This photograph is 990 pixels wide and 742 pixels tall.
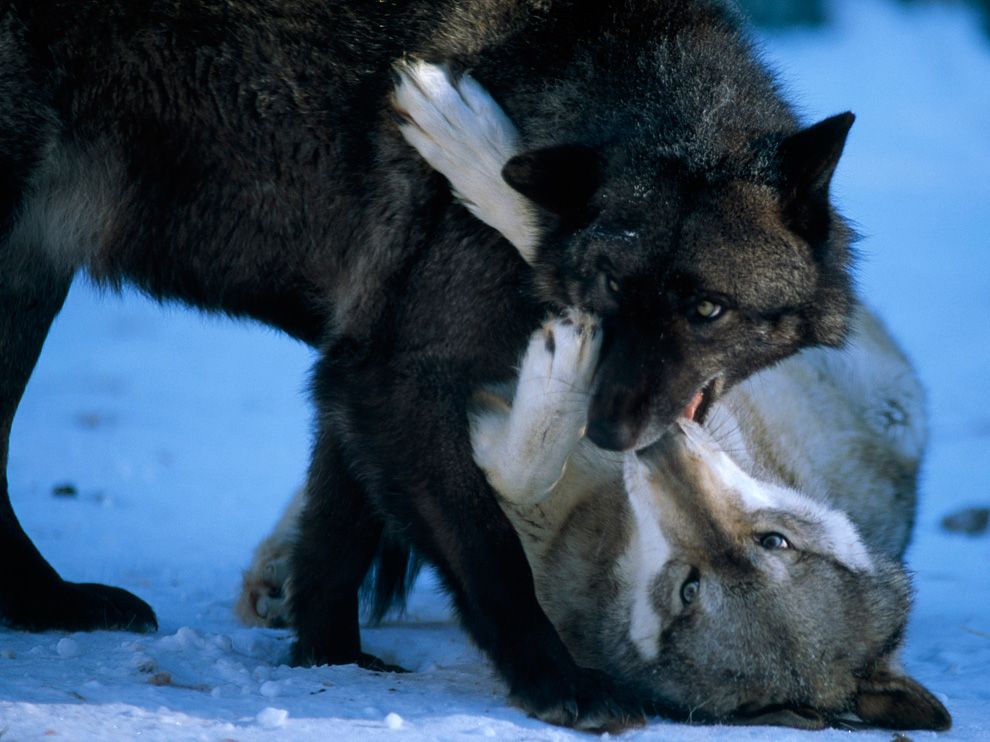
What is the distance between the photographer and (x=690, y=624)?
323 centimetres

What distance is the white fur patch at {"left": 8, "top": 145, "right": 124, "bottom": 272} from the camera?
3535 millimetres

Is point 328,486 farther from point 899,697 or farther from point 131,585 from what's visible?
point 899,697

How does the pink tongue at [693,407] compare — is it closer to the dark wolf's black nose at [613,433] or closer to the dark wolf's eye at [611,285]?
the dark wolf's black nose at [613,433]

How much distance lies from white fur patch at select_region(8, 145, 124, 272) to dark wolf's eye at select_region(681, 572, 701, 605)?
189cm

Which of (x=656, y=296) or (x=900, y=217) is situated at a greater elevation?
(x=900, y=217)

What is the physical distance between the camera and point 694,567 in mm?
3236

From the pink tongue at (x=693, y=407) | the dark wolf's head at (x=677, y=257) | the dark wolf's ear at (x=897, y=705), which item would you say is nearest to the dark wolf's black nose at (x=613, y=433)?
the dark wolf's head at (x=677, y=257)

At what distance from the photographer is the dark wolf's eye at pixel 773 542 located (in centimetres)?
324

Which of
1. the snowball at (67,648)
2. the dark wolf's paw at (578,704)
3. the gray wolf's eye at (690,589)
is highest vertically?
the gray wolf's eye at (690,589)

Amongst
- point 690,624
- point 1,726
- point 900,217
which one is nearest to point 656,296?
point 690,624

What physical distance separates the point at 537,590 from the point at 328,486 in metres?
0.70

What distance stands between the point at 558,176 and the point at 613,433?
0.67m

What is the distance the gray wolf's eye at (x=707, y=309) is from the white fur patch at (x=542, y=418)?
262mm

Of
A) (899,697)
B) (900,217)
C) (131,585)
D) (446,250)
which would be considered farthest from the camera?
(900,217)
